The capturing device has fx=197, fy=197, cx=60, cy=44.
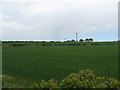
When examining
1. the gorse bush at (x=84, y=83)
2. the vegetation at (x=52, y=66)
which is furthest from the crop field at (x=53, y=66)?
the gorse bush at (x=84, y=83)

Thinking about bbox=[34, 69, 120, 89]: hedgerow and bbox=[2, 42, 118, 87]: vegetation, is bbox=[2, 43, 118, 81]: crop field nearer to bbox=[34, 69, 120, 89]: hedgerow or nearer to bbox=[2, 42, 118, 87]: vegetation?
bbox=[2, 42, 118, 87]: vegetation

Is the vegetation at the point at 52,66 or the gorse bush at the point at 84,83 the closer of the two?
the gorse bush at the point at 84,83

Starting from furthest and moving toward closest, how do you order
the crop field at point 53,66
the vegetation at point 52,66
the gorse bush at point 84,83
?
the crop field at point 53,66 < the vegetation at point 52,66 < the gorse bush at point 84,83

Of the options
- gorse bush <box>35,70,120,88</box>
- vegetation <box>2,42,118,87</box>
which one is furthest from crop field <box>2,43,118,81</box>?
gorse bush <box>35,70,120,88</box>

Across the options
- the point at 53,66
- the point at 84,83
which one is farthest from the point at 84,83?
the point at 53,66

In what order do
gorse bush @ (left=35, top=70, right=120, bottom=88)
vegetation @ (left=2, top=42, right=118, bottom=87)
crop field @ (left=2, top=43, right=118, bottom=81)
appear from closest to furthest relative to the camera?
gorse bush @ (left=35, top=70, right=120, bottom=88), vegetation @ (left=2, top=42, right=118, bottom=87), crop field @ (left=2, top=43, right=118, bottom=81)

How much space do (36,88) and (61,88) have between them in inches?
21.9

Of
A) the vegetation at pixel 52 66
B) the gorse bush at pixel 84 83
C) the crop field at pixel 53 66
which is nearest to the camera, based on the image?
the gorse bush at pixel 84 83

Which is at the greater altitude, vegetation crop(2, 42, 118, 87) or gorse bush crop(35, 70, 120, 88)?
gorse bush crop(35, 70, 120, 88)

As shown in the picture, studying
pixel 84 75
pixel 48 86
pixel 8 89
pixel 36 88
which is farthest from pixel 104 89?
pixel 8 89

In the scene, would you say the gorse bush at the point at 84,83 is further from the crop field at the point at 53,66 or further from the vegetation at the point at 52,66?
the crop field at the point at 53,66

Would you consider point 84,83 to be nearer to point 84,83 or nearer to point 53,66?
point 84,83

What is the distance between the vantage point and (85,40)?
325 feet

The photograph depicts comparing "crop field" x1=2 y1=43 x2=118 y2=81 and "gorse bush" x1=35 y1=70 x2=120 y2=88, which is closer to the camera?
"gorse bush" x1=35 y1=70 x2=120 y2=88
